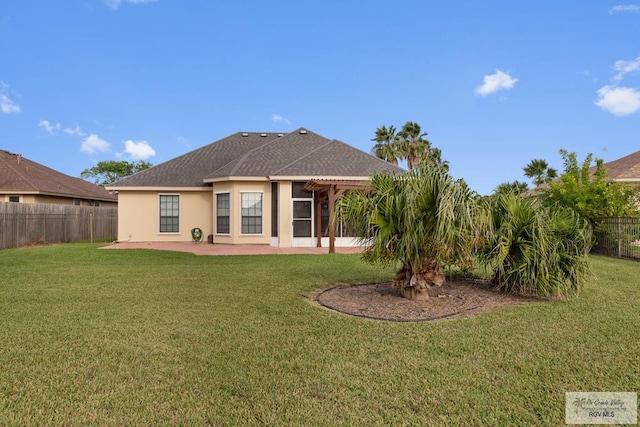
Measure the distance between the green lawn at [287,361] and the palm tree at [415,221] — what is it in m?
1.12

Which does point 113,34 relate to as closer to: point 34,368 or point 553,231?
point 34,368

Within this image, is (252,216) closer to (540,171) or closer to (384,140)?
(384,140)

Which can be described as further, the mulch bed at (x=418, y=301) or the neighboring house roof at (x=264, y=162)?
the neighboring house roof at (x=264, y=162)

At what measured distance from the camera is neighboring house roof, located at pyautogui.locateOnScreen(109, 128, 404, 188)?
54.2 feet

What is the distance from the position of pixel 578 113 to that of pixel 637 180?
25.3ft

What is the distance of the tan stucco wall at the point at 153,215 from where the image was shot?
18344 mm

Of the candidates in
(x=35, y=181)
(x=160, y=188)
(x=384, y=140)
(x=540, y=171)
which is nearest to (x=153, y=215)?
(x=160, y=188)

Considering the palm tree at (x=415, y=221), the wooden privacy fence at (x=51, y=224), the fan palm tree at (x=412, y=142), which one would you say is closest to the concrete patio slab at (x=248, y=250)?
the wooden privacy fence at (x=51, y=224)

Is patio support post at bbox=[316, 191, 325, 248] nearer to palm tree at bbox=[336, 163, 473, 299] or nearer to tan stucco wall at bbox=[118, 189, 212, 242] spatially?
tan stucco wall at bbox=[118, 189, 212, 242]

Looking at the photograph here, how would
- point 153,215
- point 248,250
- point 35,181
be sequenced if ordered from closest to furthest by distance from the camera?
point 248,250 < point 153,215 < point 35,181

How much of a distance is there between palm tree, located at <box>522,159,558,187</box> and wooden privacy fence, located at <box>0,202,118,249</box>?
32800 mm

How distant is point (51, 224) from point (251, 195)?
1128 cm

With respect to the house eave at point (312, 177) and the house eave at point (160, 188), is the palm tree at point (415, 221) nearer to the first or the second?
the house eave at point (312, 177)

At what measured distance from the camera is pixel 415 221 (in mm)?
5707
